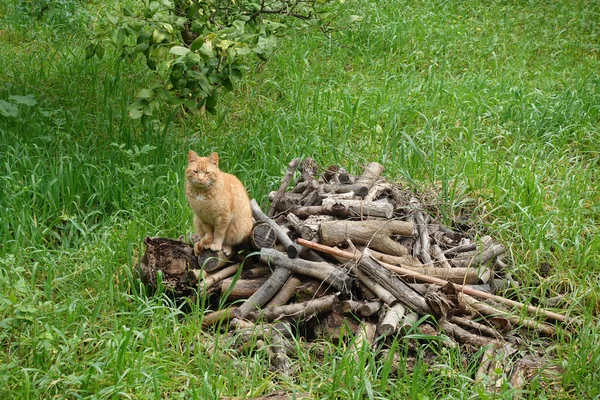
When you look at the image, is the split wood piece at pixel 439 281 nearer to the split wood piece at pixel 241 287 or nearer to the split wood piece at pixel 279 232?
the split wood piece at pixel 279 232

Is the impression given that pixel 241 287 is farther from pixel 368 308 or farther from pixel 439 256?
pixel 439 256

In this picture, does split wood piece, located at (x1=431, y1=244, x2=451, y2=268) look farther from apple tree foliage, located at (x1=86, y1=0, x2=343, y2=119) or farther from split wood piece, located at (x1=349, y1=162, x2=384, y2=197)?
apple tree foliage, located at (x1=86, y1=0, x2=343, y2=119)

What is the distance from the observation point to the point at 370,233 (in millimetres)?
4980

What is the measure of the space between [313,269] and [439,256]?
992 mm

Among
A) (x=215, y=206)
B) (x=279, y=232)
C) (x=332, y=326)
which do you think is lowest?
(x=332, y=326)

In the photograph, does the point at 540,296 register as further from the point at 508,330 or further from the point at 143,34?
the point at 143,34

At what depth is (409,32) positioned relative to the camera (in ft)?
30.8

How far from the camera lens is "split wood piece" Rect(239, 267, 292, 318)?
464 centimetres

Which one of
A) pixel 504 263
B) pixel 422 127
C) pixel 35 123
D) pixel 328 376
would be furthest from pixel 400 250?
pixel 35 123

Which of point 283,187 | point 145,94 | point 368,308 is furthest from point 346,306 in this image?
point 145,94

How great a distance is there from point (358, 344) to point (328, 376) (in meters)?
0.35

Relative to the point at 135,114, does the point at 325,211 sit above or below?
below

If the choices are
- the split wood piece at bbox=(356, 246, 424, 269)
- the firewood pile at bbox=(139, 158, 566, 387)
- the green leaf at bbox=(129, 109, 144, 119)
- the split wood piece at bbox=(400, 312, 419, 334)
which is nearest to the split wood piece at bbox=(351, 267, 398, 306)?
the firewood pile at bbox=(139, 158, 566, 387)

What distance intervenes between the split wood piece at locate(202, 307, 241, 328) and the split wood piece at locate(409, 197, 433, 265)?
4.58 feet
